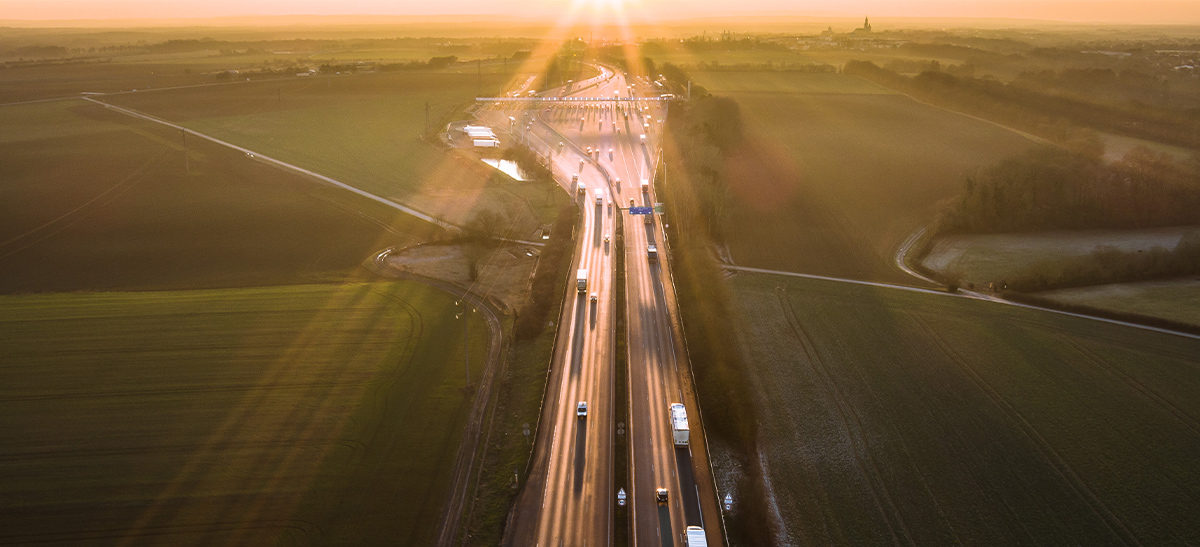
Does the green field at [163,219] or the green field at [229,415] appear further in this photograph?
the green field at [163,219]

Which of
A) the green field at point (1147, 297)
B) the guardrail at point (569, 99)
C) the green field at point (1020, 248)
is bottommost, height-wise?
the green field at point (1147, 297)

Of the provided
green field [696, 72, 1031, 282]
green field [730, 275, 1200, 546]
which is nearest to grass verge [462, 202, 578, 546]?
green field [730, 275, 1200, 546]

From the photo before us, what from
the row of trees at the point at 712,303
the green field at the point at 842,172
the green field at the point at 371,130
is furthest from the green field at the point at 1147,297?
the green field at the point at 371,130

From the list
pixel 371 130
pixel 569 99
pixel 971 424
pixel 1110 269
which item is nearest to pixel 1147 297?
pixel 1110 269

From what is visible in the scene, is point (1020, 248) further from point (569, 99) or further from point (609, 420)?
point (569, 99)

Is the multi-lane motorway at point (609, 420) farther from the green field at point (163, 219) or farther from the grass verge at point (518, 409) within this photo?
the green field at point (163, 219)

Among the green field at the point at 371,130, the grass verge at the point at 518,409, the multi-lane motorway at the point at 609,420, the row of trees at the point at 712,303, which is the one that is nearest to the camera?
the multi-lane motorway at the point at 609,420

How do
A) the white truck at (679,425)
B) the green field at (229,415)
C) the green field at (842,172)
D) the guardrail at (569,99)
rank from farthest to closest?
1. the guardrail at (569,99)
2. the green field at (842,172)
3. the white truck at (679,425)
4. the green field at (229,415)

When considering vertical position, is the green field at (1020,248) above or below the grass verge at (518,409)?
above
